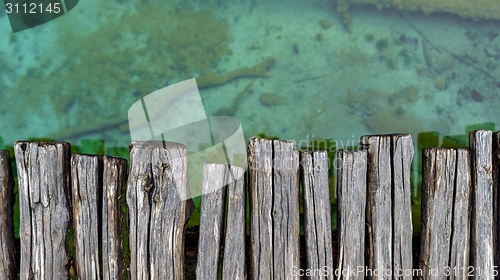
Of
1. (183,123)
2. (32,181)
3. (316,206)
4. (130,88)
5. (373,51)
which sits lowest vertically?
(316,206)

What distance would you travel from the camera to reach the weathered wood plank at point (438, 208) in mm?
2814

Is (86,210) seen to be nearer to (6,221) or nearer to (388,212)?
(6,221)

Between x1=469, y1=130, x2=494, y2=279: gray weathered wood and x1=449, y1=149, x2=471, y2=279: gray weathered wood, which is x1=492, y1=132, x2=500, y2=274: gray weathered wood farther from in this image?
x1=449, y1=149, x2=471, y2=279: gray weathered wood

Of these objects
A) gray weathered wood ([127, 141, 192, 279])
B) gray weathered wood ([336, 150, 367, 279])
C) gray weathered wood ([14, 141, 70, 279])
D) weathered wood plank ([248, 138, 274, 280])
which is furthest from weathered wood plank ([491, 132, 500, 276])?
gray weathered wood ([14, 141, 70, 279])

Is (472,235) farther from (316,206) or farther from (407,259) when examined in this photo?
(316,206)

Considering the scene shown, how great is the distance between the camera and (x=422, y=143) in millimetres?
3662

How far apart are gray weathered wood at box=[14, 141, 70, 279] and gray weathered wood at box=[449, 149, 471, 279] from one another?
2.76 metres

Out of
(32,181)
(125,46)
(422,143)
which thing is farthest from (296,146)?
(32,181)

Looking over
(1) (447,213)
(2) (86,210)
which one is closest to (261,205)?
(2) (86,210)

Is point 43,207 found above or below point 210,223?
above

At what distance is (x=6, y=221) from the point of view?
2.89m

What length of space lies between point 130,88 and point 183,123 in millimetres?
579

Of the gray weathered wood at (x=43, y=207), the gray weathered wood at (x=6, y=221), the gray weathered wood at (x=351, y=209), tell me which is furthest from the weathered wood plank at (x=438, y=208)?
the gray weathered wood at (x=6, y=221)

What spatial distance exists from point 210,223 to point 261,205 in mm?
374
